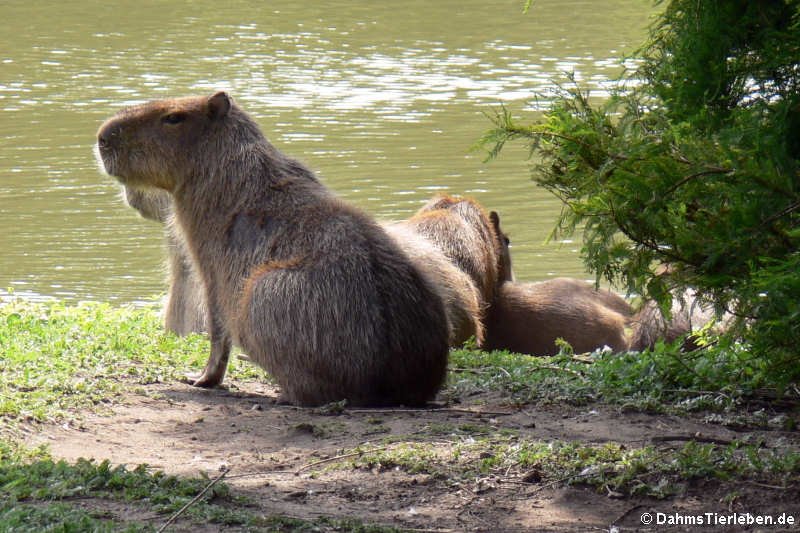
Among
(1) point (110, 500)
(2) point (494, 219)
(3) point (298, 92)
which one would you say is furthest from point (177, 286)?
(3) point (298, 92)

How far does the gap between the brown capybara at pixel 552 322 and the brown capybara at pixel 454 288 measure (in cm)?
50

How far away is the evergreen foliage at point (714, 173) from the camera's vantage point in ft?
12.6

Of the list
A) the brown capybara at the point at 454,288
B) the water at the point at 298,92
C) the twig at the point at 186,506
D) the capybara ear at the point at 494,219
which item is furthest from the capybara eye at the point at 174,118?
the capybara ear at the point at 494,219

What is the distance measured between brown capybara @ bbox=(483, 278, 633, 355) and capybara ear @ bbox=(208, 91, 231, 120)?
123 inches

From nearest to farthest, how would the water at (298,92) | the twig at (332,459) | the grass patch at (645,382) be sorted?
the twig at (332,459), the grass patch at (645,382), the water at (298,92)

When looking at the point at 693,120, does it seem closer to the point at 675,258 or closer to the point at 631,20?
the point at 675,258

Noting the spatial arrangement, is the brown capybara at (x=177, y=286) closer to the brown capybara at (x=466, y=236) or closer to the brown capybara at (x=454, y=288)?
the brown capybara at (x=454, y=288)

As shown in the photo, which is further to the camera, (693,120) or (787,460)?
(693,120)

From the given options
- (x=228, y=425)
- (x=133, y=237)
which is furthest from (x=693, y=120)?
(x=133, y=237)

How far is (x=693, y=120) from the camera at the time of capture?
4.57 m

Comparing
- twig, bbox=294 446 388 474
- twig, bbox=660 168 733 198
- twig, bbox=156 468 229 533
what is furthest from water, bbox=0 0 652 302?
twig, bbox=156 468 229 533

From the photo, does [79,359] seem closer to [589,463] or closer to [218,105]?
[218,105]

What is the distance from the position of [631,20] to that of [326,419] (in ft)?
68.2

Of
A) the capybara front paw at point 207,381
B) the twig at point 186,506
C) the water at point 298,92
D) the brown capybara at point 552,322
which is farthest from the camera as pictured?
the water at point 298,92
